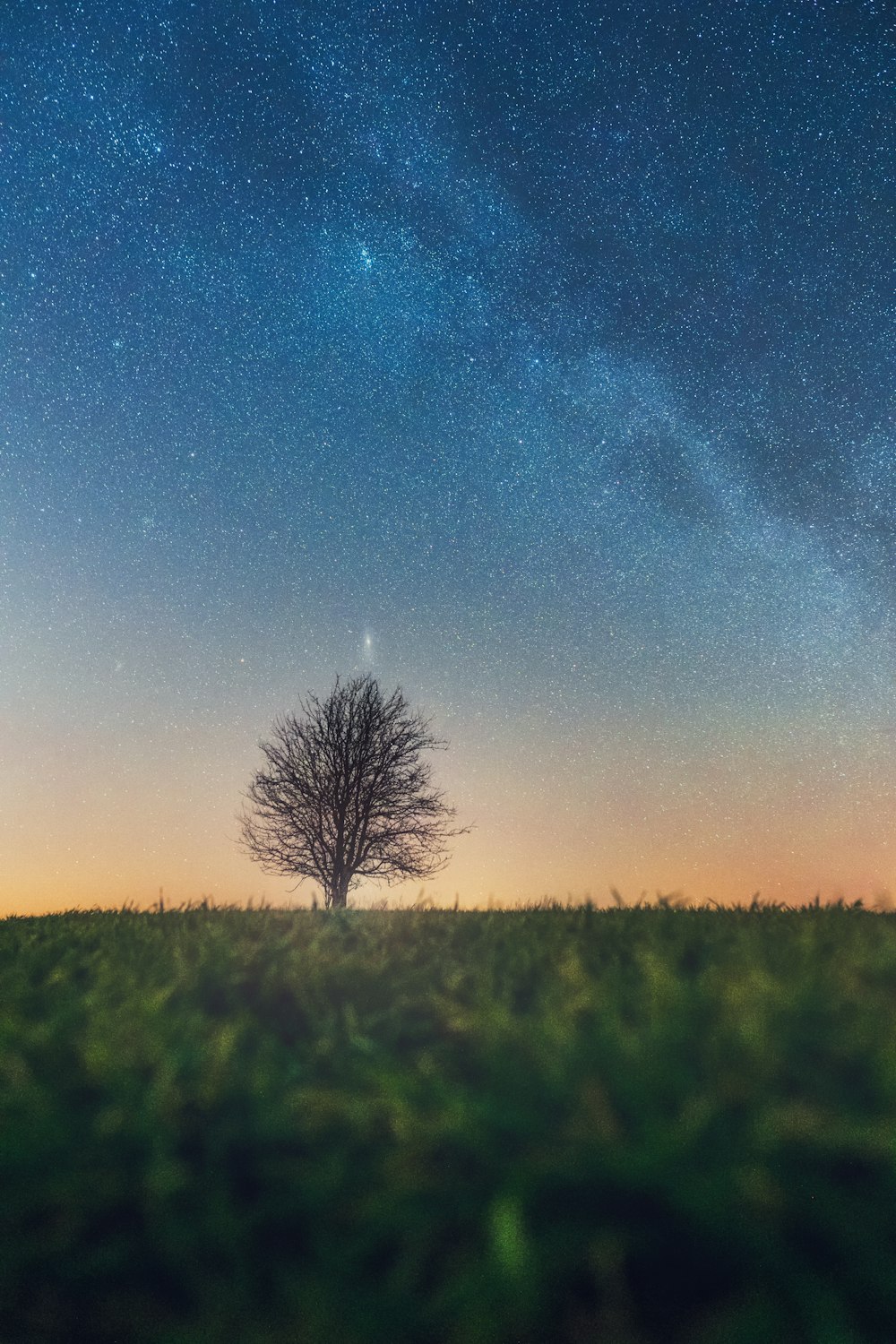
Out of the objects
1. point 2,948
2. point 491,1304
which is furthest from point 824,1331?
point 2,948

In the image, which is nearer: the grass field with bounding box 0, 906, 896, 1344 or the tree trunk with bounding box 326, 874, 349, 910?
the grass field with bounding box 0, 906, 896, 1344

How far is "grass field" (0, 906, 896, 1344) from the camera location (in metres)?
1.82

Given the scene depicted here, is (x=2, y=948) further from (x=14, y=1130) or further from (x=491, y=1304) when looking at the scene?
(x=491, y=1304)

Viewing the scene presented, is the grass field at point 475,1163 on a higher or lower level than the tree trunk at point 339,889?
lower

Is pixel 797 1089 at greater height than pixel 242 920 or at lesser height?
lesser

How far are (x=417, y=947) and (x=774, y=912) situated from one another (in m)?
2.58

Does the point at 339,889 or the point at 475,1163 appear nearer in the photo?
the point at 475,1163

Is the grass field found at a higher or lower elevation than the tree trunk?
lower

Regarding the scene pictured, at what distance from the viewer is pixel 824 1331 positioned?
5.39 ft

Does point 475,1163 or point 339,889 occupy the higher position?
point 339,889

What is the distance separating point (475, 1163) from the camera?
220 cm

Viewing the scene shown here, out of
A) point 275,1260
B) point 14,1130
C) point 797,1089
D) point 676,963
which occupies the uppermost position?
point 676,963

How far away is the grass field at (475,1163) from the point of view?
182cm

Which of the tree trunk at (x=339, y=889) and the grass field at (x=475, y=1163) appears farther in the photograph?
the tree trunk at (x=339, y=889)
